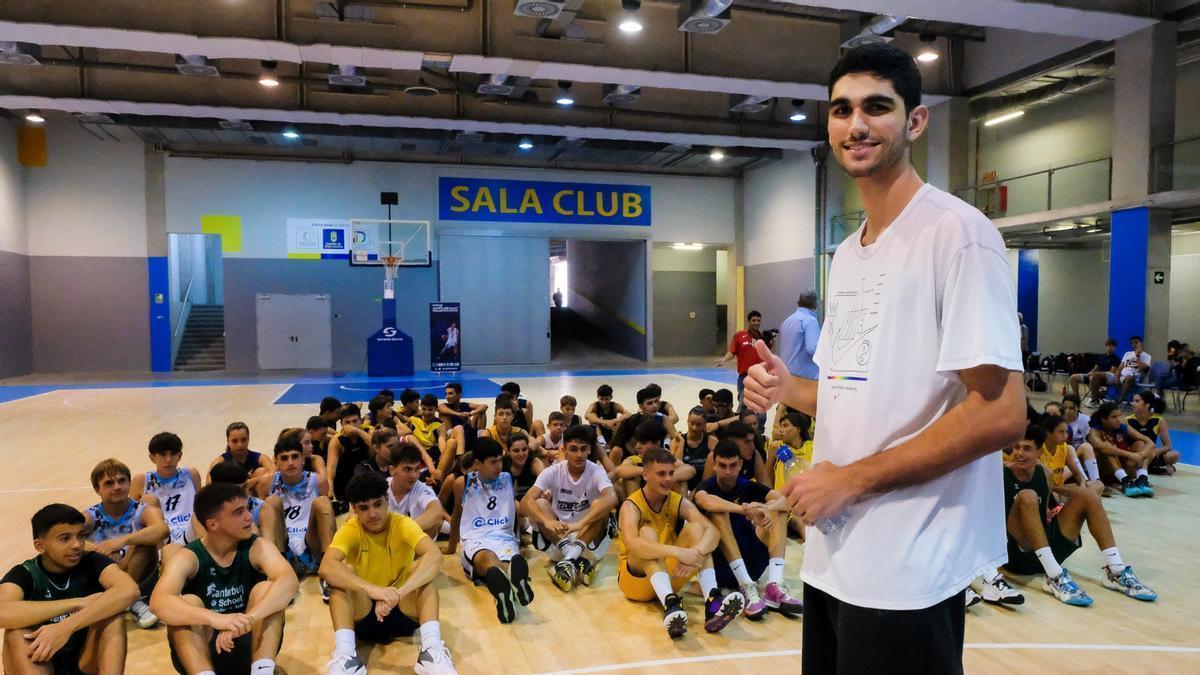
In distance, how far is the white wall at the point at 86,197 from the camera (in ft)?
63.7

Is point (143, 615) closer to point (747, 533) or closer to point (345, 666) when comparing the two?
point (345, 666)

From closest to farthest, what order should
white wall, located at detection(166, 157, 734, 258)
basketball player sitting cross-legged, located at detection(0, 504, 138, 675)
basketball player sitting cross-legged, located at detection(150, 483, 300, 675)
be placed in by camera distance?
basketball player sitting cross-legged, located at detection(0, 504, 138, 675) → basketball player sitting cross-legged, located at detection(150, 483, 300, 675) → white wall, located at detection(166, 157, 734, 258)

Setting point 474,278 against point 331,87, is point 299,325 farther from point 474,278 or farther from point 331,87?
point 331,87

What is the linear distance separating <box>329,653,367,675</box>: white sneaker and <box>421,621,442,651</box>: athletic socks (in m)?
0.29

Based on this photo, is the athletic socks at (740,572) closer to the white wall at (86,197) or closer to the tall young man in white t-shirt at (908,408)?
the tall young man in white t-shirt at (908,408)

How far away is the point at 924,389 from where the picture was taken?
47.6 inches

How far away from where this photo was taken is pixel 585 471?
5.43 meters

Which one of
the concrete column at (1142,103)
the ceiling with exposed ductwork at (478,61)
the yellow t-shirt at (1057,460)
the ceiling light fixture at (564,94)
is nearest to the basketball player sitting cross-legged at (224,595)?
the yellow t-shirt at (1057,460)

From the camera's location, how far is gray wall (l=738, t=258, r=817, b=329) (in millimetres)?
20641

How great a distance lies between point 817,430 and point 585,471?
4108mm

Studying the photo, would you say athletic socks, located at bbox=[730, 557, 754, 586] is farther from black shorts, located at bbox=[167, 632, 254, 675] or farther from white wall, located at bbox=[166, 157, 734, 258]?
white wall, located at bbox=[166, 157, 734, 258]

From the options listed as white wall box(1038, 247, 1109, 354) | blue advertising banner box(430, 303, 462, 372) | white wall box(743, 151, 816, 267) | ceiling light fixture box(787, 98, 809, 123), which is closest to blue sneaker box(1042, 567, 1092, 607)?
ceiling light fixture box(787, 98, 809, 123)

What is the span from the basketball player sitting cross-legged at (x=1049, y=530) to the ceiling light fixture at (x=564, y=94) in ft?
38.4

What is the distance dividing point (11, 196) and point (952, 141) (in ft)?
72.1
